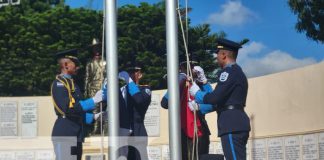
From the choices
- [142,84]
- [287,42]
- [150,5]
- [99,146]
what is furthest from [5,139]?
[287,42]

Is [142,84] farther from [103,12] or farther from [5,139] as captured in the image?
[5,139]

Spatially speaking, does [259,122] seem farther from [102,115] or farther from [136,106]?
[102,115]

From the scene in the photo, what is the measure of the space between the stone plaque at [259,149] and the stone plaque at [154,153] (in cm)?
55

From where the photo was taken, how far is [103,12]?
2.46 metres

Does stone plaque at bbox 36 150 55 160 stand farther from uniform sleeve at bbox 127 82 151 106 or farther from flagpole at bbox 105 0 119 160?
uniform sleeve at bbox 127 82 151 106

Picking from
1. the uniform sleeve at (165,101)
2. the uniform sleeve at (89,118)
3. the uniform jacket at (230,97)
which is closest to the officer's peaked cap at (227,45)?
the uniform jacket at (230,97)

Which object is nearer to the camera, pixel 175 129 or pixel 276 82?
pixel 175 129

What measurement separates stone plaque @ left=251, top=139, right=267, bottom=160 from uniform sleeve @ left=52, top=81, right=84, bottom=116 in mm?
962

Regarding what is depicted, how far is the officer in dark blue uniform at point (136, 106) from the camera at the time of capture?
2477mm

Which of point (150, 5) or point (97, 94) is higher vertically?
point (150, 5)

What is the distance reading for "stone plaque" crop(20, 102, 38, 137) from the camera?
237cm

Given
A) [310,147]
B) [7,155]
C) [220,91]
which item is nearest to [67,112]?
[7,155]

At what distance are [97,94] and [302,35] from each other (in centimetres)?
100

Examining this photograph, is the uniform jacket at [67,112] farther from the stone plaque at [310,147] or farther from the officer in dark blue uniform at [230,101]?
the stone plaque at [310,147]
